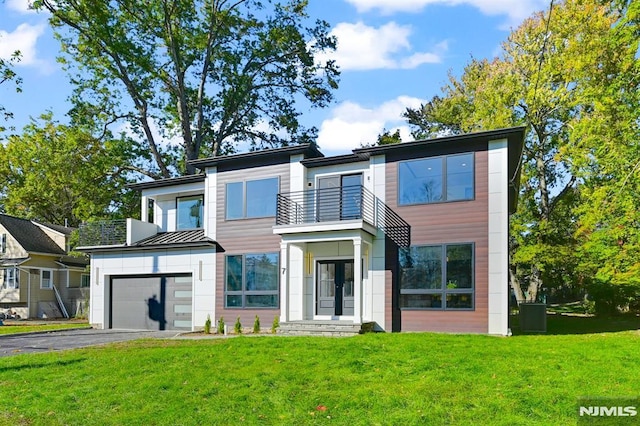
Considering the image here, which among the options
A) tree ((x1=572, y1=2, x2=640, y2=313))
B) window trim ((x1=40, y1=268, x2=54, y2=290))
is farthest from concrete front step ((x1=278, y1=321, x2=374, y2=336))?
window trim ((x1=40, y1=268, x2=54, y2=290))

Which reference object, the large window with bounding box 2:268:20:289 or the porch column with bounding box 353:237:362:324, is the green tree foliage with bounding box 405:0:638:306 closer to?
the porch column with bounding box 353:237:362:324

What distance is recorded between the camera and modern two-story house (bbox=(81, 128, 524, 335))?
14.4 metres

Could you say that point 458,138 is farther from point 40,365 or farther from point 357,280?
point 40,365

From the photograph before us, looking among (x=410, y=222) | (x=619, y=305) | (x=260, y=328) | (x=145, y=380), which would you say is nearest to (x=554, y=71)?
(x=619, y=305)

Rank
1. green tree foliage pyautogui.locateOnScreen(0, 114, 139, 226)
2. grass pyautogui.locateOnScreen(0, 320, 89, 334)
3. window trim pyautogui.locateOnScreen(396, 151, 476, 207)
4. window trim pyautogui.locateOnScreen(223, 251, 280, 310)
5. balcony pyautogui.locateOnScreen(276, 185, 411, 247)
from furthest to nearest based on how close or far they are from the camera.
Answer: green tree foliage pyautogui.locateOnScreen(0, 114, 139, 226), grass pyautogui.locateOnScreen(0, 320, 89, 334), window trim pyautogui.locateOnScreen(223, 251, 280, 310), balcony pyautogui.locateOnScreen(276, 185, 411, 247), window trim pyautogui.locateOnScreen(396, 151, 476, 207)

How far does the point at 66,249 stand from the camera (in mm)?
33531

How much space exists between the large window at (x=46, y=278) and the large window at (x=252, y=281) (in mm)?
19758

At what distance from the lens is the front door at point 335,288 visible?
16250mm

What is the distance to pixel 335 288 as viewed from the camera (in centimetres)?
1641

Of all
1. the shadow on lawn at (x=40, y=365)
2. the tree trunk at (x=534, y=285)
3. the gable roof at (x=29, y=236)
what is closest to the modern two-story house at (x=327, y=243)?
the shadow on lawn at (x=40, y=365)

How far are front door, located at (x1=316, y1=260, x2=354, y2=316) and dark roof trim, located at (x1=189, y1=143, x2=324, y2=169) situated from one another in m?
3.67

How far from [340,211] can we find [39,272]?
77.7ft

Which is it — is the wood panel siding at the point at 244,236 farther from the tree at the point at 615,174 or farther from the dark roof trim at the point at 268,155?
the tree at the point at 615,174

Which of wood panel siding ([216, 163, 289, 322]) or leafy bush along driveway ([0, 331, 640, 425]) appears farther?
wood panel siding ([216, 163, 289, 322])
